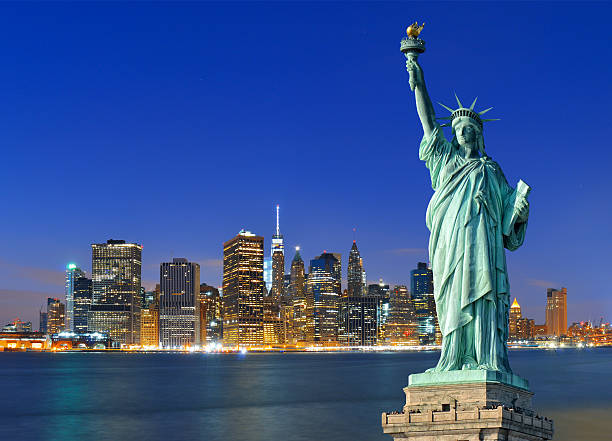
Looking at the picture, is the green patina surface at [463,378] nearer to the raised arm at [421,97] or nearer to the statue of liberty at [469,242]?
the statue of liberty at [469,242]

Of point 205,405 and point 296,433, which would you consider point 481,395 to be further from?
point 205,405

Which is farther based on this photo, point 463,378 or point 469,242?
point 469,242

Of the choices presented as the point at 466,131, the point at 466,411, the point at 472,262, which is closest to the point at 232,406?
the point at 466,131

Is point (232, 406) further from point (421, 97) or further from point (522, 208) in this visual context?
point (522, 208)

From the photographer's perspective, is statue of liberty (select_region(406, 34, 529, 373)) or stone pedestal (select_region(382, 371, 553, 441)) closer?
stone pedestal (select_region(382, 371, 553, 441))

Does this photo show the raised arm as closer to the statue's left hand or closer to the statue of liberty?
the statue of liberty

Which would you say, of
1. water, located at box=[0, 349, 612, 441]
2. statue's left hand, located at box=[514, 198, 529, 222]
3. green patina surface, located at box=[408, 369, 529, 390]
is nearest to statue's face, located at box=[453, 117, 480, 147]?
statue's left hand, located at box=[514, 198, 529, 222]

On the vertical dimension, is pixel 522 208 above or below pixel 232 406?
above

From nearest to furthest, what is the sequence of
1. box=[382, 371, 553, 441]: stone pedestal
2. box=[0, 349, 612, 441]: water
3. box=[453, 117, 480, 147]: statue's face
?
box=[382, 371, 553, 441]: stone pedestal
box=[453, 117, 480, 147]: statue's face
box=[0, 349, 612, 441]: water
